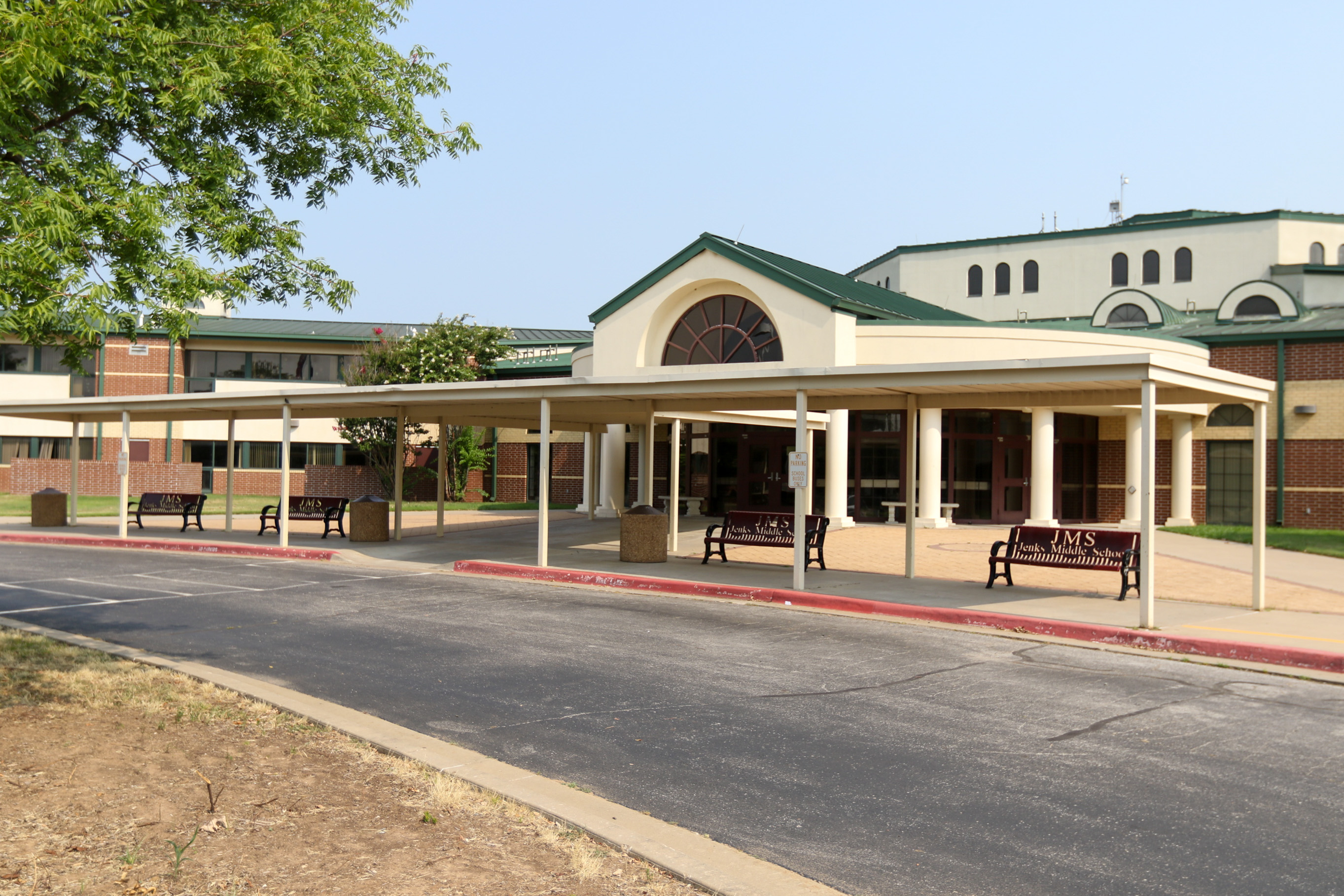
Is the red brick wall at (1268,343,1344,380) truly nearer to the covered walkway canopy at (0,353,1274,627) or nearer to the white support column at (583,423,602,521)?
the covered walkway canopy at (0,353,1274,627)

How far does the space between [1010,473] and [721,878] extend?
26.8 m

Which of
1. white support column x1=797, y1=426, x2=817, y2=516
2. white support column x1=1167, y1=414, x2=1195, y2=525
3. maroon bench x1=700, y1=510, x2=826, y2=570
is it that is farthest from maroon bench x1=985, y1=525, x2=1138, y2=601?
white support column x1=1167, y1=414, x2=1195, y2=525

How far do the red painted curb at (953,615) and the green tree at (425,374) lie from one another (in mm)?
22133

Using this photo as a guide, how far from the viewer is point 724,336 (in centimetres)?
2864

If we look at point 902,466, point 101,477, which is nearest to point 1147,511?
point 902,466

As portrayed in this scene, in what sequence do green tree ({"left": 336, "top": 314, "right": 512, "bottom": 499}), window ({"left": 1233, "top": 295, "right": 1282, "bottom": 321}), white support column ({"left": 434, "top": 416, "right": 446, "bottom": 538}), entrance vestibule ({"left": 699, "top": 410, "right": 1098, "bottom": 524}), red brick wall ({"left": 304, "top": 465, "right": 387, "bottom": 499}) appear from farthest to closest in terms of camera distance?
red brick wall ({"left": 304, "top": 465, "right": 387, "bottom": 499}) < green tree ({"left": 336, "top": 314, "right": 512, "bottom": 499}) < window ({"left": 1233, "top": 295, "right": 1282, "bottom": 321}) < entrance vestibule ({"left": 699, "top": 410, "right": 1098, "bottom": 524}) < white support column ({"left": 434, "top": 416, "right": 446, "bottom": 538})

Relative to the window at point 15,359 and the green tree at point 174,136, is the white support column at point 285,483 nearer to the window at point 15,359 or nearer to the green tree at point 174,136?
the green tree at point 174,136

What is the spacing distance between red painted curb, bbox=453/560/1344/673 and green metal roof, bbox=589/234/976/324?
37.9 ft

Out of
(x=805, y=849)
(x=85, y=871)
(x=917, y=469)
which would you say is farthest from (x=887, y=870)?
(x=917, y=469)

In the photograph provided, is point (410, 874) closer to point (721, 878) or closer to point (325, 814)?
point (325, 814)

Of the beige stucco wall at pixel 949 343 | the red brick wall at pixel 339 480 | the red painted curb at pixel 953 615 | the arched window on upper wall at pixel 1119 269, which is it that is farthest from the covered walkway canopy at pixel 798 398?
the arched window on upper wall at pixel 1119 269

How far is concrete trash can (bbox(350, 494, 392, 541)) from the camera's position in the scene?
23.6m

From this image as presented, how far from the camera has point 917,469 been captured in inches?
1144

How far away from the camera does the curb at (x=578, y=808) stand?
15.6 ft
